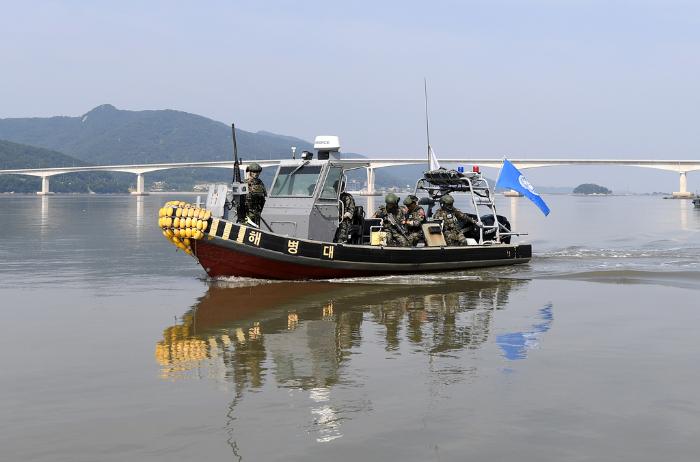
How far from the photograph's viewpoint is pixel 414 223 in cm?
1773

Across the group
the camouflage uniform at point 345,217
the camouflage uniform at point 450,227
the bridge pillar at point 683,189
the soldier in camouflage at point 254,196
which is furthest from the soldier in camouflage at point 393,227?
the bridge pillar at point 683,189

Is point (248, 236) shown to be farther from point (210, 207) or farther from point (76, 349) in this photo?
point (76, 349)

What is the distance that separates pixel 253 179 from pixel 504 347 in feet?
27.4

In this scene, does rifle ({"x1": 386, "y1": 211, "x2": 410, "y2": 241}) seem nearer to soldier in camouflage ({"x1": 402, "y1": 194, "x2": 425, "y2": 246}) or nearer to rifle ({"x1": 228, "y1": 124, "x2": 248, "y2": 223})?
soldier in camouflage ({"x1": 402, "y1": 194, "x2": 425, "y2": 246})

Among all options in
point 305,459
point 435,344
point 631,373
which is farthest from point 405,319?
point 305,459

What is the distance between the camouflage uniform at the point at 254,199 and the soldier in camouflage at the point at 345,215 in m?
1.64

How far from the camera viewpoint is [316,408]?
22.3 feet

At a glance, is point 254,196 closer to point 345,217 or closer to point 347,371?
point 345,217

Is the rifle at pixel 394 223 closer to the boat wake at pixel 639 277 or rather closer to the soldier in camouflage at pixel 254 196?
the soldier in camouflage at pixel 254 196

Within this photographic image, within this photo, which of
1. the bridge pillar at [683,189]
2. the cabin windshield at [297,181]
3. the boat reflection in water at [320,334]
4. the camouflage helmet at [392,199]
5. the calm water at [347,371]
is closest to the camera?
the calm water at [347,371]

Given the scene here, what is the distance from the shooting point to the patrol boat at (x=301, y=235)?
15.3 meters

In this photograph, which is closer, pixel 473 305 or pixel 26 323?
pixel 26 323

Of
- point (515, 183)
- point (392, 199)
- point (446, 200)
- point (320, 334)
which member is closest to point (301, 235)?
point (392, 199)

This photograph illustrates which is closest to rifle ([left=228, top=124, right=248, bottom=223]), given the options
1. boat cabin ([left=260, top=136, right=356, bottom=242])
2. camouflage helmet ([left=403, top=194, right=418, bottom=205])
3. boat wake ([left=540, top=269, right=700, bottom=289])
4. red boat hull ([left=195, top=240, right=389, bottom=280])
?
boat cabin ([left=260, top=136, right=356, bottom=242])
